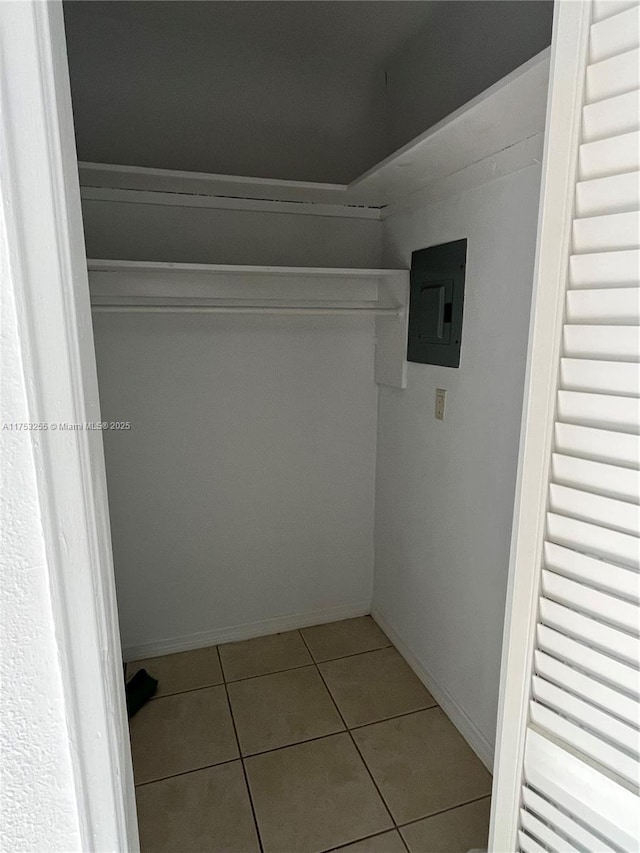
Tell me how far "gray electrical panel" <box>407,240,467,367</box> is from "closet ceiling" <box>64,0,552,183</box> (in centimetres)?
48

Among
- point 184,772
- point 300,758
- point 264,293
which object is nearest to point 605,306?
point 264,293

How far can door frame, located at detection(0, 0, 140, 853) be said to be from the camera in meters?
0.59

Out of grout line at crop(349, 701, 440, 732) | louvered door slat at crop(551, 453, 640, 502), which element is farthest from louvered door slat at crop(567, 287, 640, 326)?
grout line at crop(349, 701, 440, 732)

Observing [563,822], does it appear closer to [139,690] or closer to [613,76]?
[613,76]

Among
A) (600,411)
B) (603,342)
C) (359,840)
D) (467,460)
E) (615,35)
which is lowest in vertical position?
(359,840)

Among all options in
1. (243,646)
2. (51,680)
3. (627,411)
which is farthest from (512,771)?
(243,646)

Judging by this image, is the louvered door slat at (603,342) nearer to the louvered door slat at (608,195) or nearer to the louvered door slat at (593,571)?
the louvered door slat at (608,195)

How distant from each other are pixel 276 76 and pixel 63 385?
183 cm

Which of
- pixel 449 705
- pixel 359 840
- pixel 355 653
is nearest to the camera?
pixel 359 840

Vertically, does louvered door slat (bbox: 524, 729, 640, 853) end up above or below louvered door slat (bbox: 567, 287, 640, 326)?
below

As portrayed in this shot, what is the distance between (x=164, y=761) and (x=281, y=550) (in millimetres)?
900

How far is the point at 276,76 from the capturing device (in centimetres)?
197

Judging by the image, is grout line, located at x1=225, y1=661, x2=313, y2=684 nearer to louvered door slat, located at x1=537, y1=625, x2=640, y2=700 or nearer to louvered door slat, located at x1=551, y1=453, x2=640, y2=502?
louvered door slat, located at x1=537, y1=625, x2=640, y2=700

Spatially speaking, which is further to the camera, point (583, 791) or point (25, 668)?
point (583, 791)
